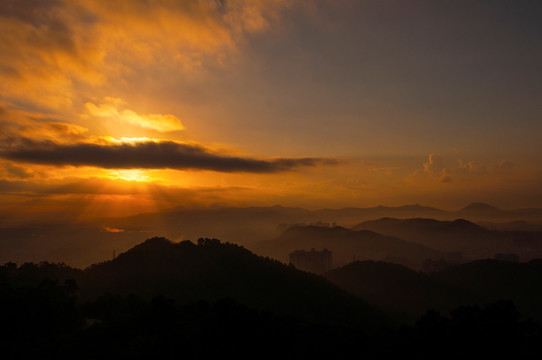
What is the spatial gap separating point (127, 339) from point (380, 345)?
32355 mm

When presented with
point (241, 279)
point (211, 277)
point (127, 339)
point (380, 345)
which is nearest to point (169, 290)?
point (211, 277)

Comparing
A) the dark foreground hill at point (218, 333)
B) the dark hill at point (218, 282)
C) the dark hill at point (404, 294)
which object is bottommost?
the dark hill at point (404, 294)

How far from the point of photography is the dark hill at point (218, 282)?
121 meters

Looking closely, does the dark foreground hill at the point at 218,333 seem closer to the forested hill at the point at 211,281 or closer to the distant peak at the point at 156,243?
the forested hill at the point at 211,281

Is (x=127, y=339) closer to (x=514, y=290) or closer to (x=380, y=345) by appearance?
(x=380, y=345)

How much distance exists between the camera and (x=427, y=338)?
47.9 m

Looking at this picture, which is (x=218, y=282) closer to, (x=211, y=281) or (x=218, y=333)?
(x=211, y=281)

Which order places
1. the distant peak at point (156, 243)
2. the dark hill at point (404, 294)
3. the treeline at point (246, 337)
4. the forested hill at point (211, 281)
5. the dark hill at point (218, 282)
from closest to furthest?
1. the treeline at point (246, 337)
2. the forested hill at point (211, 281)
3. the dark hill at point (218, 282)
4. the distant peak at point (156, 243)
5. the dark hill at point (404, 294)

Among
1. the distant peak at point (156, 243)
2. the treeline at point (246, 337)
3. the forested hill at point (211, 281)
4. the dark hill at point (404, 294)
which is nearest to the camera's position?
the treeline at point (246, 337)

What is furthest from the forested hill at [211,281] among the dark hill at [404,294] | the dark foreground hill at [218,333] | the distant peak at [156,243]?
the dark foreground hill at [218,333]

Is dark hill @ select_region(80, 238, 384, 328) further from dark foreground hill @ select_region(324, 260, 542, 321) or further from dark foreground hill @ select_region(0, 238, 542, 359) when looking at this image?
dark foreground hill @ select_region(0, 238, 542, 359)

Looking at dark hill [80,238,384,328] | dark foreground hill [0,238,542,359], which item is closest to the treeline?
dark foreground hill [0,238,542,359]

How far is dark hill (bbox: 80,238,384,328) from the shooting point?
12062 cm

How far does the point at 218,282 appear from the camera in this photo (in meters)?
135
